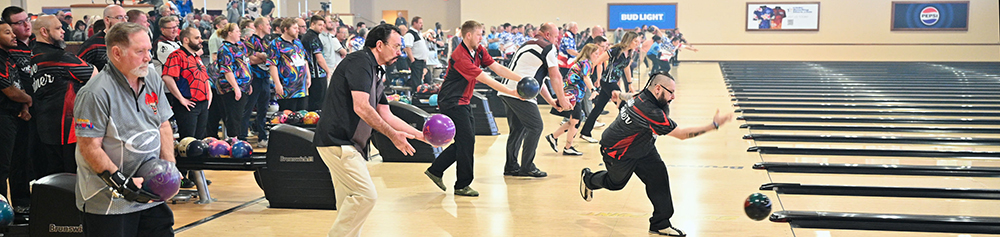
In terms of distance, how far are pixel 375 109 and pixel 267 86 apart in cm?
469

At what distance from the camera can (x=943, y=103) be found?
13523 mm

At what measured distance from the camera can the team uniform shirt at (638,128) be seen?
183 inches

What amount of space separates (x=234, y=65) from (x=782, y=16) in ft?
81.8

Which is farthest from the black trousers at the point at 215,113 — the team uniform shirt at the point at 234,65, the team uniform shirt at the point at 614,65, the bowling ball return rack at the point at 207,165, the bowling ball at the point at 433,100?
the team uniform shirt at the point at 614,65

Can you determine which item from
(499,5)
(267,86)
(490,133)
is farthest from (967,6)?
(267,86)

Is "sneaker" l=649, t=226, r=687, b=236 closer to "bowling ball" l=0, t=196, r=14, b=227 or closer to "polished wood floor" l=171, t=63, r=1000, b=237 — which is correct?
"polished wood floor" l=171, t=63, r=1000, b=237

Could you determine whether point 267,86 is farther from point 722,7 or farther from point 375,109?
point 722,7

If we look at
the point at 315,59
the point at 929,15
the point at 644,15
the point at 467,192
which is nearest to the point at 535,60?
the point at 467,192

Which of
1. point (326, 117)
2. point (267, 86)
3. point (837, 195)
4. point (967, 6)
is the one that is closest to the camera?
point (326, 117)

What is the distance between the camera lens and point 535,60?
22.3 feet

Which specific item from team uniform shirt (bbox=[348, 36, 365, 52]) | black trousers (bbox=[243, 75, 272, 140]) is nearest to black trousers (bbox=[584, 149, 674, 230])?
black trousers (bbox=[243, 75, 272, 140])

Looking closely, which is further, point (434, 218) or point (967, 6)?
point (967, 6)

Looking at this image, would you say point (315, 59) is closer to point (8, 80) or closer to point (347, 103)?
point (8, 80)

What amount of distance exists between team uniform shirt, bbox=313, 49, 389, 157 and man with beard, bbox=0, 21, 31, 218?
2394 mm
